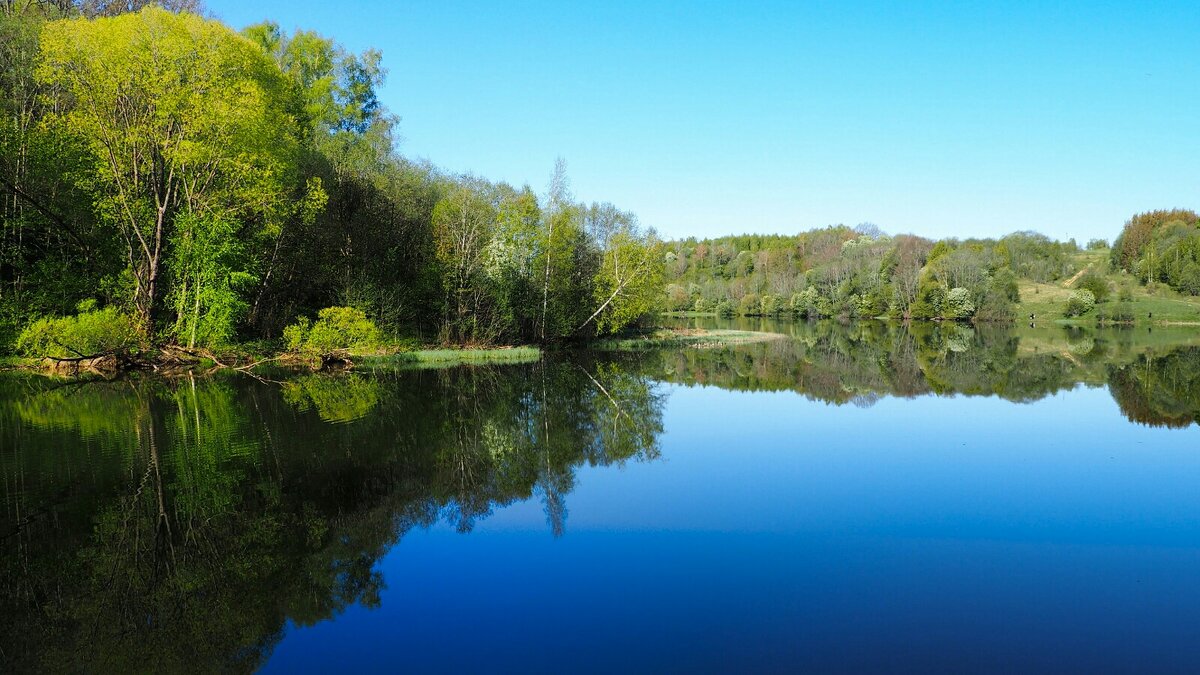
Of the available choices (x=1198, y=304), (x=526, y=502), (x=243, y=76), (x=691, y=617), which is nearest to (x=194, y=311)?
(x=243, y=76)

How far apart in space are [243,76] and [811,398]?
25.1m

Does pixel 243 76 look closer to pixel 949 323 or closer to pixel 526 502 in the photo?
pixel 526 502

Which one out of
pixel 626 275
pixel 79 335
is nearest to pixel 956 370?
pixel 626 275

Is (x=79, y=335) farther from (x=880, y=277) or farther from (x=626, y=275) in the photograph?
(x=880, y=277)

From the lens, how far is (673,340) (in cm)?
4828

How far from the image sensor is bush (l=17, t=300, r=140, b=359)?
75.2 feet

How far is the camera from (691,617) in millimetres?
6555

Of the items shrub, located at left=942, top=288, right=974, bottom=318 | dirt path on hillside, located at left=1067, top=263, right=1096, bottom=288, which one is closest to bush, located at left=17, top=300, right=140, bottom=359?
shrub, located at left=942, top=288, right=974, bottom=318

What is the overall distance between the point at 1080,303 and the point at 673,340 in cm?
5901

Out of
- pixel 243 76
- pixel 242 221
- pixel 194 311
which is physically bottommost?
pixel 194 311

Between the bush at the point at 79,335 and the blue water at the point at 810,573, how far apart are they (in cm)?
1964

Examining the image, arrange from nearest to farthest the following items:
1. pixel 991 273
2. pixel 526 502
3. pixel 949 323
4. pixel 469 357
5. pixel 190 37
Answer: pixel 526 502 → pixel 190 37 → pixel 469 357 → pixel 949 323 → pixel 991 273

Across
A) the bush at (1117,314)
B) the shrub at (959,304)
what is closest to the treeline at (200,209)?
the shrub at (959,304)

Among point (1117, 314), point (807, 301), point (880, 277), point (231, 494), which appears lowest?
point (231, 494)
